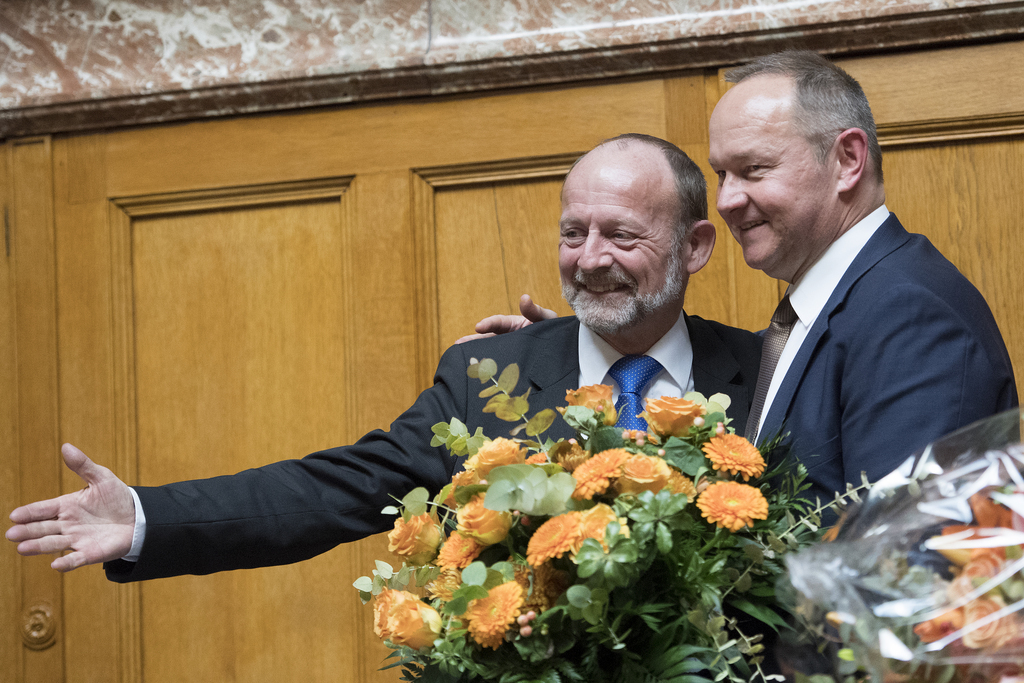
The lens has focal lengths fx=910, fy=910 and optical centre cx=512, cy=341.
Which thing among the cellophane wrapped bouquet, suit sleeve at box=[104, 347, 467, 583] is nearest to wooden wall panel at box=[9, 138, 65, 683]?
suit sleeve at box=[104, 347, 467, 583]

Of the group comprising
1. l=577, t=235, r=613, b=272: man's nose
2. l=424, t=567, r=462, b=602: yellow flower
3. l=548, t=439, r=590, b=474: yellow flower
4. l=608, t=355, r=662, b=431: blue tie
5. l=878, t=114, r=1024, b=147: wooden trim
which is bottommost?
l=424, t=567, r=462, b=602: yellow flower

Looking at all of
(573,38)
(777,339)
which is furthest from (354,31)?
(777,339)

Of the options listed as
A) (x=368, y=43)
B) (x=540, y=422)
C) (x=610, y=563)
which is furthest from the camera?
(x=368, y=43)

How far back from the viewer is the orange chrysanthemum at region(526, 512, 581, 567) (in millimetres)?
810

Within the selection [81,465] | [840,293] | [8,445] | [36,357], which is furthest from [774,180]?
[8,445]

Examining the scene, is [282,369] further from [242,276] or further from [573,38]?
[573,38]

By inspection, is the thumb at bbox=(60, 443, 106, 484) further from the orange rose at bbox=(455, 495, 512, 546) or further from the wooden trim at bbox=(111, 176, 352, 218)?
the wooden trim at bbox=(111, 176, 352, 218)

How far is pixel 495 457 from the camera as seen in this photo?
3.08 ft

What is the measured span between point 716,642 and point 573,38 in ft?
5.21

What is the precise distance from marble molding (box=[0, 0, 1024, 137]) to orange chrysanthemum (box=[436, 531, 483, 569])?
1446 millimetres

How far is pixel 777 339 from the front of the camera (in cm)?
141

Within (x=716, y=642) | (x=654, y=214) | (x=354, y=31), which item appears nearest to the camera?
(x=716, y=642)

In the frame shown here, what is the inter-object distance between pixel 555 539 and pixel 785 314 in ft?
2.43

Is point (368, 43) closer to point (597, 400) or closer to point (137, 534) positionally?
point (137, 534)
